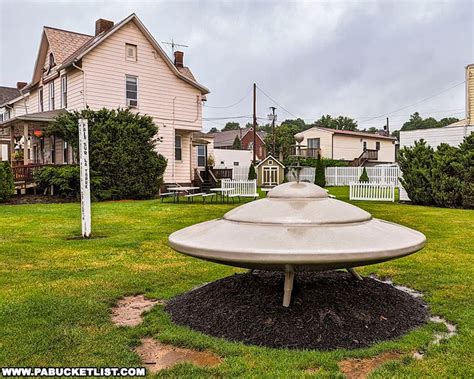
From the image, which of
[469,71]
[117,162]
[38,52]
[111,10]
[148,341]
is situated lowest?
[148,341]

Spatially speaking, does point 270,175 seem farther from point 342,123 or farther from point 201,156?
point 342,123

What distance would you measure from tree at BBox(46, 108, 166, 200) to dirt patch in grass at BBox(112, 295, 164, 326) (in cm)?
1395

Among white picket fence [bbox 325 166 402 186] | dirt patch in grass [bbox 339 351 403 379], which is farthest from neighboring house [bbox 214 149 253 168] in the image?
dirt patch in grass [bbox 339 351 403 379]

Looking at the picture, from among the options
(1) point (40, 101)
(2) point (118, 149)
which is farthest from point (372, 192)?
(1) point (40, 101)

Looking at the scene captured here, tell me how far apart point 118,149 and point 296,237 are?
16090mm

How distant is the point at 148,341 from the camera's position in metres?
3.72

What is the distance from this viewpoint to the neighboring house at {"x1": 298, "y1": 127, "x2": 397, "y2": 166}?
44.6m

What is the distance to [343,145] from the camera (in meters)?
45.5

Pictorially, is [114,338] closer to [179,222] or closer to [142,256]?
[142,256]

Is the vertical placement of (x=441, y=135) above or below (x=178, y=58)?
below

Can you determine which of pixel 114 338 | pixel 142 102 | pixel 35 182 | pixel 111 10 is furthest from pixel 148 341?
pixel 111 10

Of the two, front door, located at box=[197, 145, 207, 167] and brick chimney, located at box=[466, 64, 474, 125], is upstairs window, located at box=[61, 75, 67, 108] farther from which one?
brick chimney, located at box=[466, 64, 474, 125]

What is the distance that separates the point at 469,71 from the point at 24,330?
81.7ft

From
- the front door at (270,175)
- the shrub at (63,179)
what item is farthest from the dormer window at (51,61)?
the front door at (270,175)
